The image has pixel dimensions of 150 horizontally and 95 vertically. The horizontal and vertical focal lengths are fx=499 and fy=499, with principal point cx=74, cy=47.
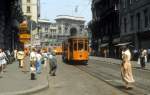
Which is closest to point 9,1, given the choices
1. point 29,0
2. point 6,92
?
point 6,92

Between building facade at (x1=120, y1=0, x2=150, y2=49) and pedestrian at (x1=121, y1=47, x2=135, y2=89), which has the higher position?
building facade at (x1=120, y1=0, x2=150, y2=49)

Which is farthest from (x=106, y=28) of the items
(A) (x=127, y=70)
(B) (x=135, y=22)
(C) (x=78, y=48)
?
(A) (x=127, y=70)

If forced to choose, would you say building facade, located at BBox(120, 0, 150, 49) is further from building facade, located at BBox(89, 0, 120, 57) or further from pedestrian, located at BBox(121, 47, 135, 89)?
pedestrian, located at BBox(121, 47, 135, 89)

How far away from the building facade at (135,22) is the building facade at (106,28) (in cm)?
515

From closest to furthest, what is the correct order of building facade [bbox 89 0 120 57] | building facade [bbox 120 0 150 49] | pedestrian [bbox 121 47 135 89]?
pedestrian [bbox 121 47 135 89] → building facade [bbox 120 0 150 49] → building facade [bbox 89 0 120 57]

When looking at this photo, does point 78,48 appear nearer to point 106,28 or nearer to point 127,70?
point 127,70

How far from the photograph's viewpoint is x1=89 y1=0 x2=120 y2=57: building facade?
81.6m

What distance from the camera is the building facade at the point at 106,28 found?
268 feet

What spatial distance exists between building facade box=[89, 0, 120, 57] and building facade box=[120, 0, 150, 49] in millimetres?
5151

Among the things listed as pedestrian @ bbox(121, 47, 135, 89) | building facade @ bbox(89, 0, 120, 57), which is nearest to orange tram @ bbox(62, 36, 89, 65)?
building facade @ bbox(89, 0, 120, 57)

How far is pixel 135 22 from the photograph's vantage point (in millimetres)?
66688

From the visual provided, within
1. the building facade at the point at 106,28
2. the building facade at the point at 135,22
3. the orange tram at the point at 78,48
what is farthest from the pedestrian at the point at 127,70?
the building facade at the point at 106,28

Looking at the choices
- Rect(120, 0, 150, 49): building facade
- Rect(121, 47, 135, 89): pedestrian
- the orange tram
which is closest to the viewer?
Rect(121, 47, 135, 89): pedestrian

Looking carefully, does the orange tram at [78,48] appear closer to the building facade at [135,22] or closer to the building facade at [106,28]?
the building facade at [135,22]
